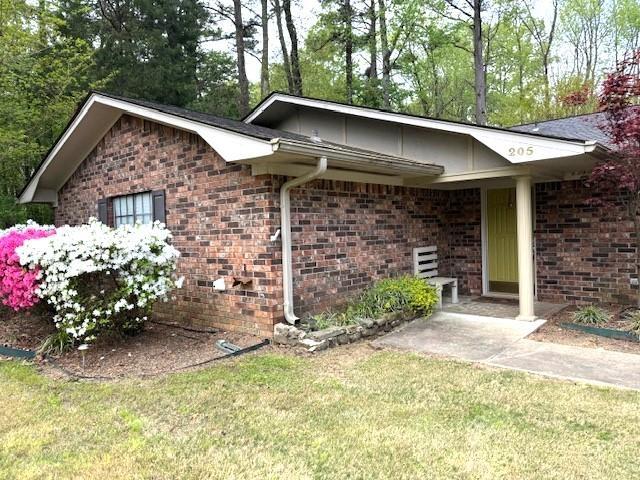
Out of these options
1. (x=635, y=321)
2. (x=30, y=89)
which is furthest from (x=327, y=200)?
(x=30, y=89)

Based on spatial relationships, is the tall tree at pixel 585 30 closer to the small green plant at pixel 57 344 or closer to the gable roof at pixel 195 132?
the gable roof at pixel 195 132

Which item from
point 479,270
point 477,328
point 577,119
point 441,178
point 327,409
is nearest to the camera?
point 327,409

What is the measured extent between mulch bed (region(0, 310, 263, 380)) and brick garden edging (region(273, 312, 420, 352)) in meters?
0.37

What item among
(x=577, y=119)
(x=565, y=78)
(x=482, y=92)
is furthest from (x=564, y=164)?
(x=565, y=78)

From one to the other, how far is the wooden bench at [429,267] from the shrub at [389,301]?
2.72ft

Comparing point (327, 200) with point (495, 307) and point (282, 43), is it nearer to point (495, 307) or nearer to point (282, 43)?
point (495, 307)

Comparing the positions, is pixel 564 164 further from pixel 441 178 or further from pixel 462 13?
pixel 462 13

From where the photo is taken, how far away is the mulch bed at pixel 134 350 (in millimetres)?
5078

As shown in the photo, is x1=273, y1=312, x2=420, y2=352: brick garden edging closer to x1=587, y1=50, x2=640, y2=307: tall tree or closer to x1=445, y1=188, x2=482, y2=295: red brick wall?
x1=445, y1=188, x2=482, y2=295: red brick wall

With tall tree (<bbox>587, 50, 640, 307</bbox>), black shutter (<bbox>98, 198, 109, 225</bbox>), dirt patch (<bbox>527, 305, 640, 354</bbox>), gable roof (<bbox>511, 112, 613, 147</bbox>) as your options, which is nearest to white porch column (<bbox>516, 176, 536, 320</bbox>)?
dirt patch (<bbox>527, 305, 640, 354</bbox>)

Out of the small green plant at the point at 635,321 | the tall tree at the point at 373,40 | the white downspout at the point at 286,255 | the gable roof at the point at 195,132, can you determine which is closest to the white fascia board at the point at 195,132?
the gable roof at the point at 195,132

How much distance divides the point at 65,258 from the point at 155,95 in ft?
40.0

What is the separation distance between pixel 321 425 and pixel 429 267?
540 centimetres

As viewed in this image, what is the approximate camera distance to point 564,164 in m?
6.55
